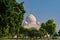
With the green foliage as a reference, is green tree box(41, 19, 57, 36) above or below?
above

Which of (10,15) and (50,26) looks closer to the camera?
(10,15)

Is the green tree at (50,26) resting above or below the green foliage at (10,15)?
above

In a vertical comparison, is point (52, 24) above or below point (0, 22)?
above

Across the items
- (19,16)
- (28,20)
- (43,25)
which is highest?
(28,20)

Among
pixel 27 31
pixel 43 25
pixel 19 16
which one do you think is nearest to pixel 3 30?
pixel 19 16

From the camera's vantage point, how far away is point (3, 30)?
37.4 meters

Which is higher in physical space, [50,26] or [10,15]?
[50,26]

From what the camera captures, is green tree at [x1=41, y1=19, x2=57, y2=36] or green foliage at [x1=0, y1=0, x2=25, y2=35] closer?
green foliage at [x1=0, y1=0, x2=25, y2=35]

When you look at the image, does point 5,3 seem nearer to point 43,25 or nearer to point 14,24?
point 14,24

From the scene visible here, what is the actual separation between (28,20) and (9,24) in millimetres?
102122

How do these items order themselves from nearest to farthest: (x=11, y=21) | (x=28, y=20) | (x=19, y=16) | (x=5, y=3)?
(x=5, y=3) < (x=11, y=21) < (x=19, y=16) < (x=28, y=20)

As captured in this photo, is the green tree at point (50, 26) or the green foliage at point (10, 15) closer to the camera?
→ the green foliage at point (10, 15)

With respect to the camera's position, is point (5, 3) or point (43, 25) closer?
point (5, 3)

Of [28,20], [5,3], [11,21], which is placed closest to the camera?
[5,3]
